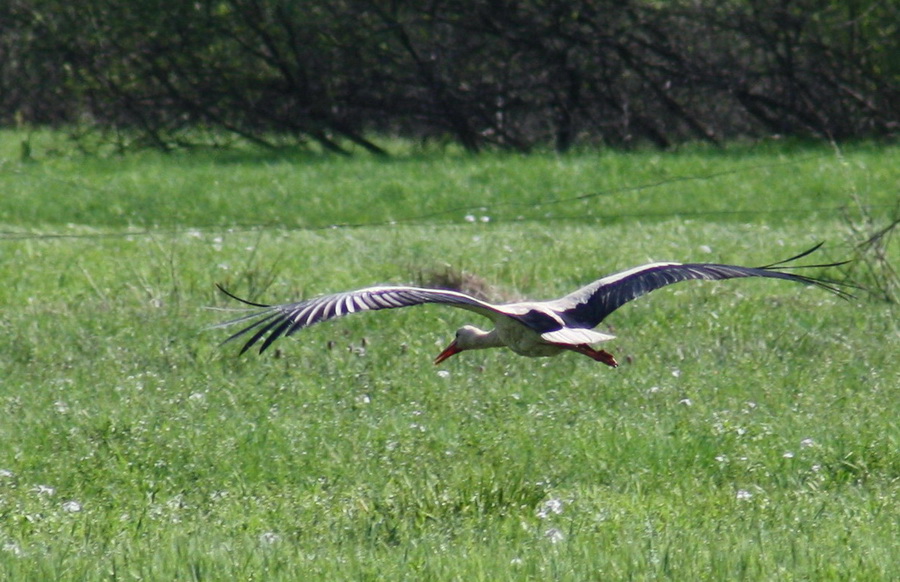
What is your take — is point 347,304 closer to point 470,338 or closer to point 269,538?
point 269,538

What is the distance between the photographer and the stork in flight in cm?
407

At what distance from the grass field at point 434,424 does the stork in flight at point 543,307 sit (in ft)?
1.39

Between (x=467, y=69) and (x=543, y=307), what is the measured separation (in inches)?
505

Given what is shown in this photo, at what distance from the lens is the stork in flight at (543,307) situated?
4.07 metres

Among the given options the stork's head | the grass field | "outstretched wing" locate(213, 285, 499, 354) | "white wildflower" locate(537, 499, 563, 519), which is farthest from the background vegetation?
"outstretched wing" locate(213, 285, 499, 354)

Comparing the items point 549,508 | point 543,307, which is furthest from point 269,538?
point 543,307

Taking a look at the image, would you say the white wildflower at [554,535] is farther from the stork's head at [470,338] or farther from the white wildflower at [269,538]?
the stork's head at [470,338]

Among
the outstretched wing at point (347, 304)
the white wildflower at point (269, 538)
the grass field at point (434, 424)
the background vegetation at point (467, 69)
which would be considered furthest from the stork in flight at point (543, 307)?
the background vegetation at point (467, 69)

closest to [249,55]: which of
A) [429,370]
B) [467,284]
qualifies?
[467,284]

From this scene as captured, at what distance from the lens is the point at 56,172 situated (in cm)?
1437

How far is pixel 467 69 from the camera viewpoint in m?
17.2

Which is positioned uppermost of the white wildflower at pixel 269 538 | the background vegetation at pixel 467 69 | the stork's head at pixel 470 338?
the background vegetation at pixel 467 69

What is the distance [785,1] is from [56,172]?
851cm

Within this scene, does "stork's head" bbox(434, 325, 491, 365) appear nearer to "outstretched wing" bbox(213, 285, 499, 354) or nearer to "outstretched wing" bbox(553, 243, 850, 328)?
"outstretched wing" bbox(553, 243, 850, 328)
